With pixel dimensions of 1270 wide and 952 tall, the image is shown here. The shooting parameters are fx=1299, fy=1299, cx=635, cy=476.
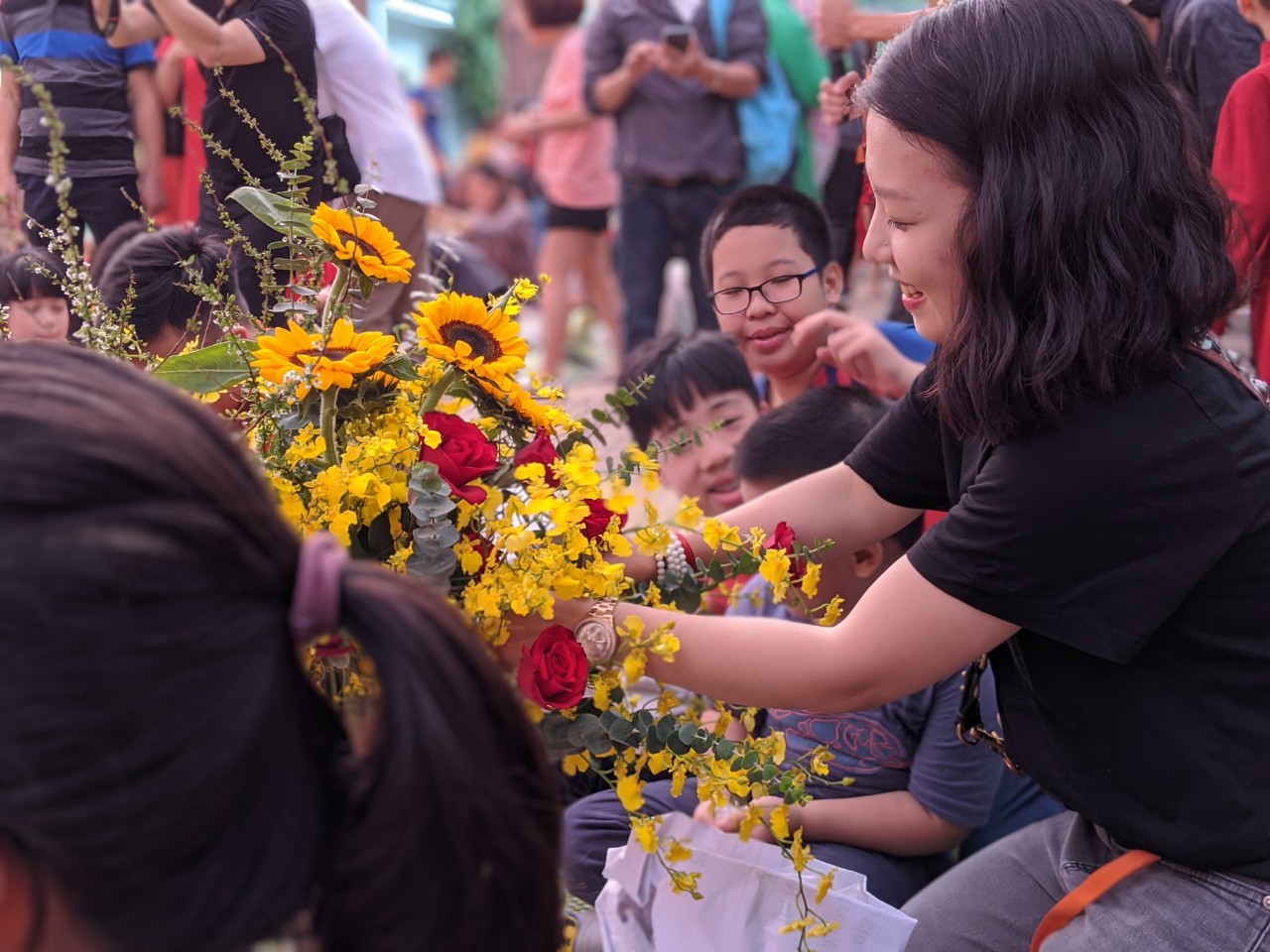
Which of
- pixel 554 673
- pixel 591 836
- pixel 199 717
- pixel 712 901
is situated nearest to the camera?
pixel 199 717

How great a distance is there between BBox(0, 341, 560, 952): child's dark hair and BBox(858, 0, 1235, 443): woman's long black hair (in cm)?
74

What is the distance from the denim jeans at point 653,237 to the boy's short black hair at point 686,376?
1.66 m

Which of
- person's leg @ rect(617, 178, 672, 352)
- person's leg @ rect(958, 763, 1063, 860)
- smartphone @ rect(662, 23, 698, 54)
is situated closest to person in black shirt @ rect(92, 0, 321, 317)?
person's leg @ rect(958, 763, 1063, 860)

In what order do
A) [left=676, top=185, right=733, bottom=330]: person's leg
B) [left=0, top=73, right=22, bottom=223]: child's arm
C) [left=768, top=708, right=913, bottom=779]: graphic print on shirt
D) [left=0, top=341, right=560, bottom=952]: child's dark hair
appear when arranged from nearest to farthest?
[left=0, top=341, right=560, bottom=952]: child's dark hair, [left=0, top=73, right=22, bottom=223]: child's arm, [left=768, top=708, right=913, bottom=779]: graphic print on shirt, [left=676, top=185, right=733, bottom=330]: person's leg

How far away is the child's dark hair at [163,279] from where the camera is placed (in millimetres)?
1743

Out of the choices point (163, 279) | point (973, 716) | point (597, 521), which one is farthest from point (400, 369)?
point (973, 716)

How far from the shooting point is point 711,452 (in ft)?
8.63

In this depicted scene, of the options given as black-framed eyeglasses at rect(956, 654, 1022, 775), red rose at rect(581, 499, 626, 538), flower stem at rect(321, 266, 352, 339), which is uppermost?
flower stem at rect(321, 266, 352, 339)

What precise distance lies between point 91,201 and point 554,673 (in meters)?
1.13

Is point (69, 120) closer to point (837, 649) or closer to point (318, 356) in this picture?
point (318, 356)

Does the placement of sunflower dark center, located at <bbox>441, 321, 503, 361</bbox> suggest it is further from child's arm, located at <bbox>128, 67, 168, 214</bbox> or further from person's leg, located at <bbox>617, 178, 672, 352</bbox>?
person's leg, located at <bbox>617, 178, 672, 352</bbox>

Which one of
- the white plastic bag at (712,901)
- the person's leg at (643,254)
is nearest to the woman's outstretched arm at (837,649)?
the white plastic bag at (712,901)

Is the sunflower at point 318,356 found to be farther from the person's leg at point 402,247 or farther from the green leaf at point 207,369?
the person's leg at point 402,247

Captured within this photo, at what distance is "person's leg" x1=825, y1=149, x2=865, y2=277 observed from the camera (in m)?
2.46
